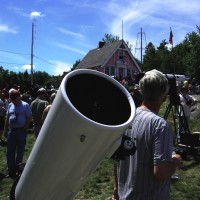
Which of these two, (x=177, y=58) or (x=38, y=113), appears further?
(x=177, y=58)

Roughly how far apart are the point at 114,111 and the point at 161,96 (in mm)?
863

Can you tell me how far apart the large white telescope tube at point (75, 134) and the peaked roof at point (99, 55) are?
4554 centimetres

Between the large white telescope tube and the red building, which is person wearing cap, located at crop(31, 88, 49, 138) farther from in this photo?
the red building

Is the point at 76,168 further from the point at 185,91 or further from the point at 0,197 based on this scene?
the point at 185,91

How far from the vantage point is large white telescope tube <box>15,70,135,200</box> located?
150 cm

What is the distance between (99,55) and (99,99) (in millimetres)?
49021

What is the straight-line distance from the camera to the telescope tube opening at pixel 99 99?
1656 millimetres

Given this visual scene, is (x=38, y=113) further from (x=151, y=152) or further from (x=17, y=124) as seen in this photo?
(x=151, y=152)

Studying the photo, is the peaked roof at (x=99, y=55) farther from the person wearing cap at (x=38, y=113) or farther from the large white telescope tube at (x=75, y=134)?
the large white telescope tube at (x=75, y=134)

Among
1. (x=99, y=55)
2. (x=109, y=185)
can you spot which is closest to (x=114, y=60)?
(x=99, y=55)

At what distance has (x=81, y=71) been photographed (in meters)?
1.71

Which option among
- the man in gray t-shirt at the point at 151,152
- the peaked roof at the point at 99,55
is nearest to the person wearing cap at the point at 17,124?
the man in gray t-shirt at the point at 151,152

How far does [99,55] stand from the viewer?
165 feet

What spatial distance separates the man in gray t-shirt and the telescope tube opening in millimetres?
667
